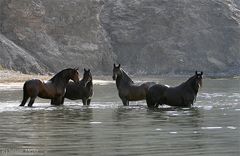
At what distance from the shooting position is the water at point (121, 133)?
11.3m

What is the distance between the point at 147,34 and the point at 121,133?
118 m

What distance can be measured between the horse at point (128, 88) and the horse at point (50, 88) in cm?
181

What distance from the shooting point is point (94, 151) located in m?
11.1

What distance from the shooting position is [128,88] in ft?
86.2

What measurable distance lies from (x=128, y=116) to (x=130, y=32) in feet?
370

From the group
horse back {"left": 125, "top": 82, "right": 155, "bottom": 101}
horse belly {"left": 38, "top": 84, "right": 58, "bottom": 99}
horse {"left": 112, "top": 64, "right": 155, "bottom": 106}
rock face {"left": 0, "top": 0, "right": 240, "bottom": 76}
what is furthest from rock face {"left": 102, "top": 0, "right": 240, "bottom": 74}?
horse belly {"left": 38, "top": 84, "right": 58, "bottom": 99}

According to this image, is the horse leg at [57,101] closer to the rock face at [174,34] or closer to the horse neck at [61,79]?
the horse neck at [61,79]

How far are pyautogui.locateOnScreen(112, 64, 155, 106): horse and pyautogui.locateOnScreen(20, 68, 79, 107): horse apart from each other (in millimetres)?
1812

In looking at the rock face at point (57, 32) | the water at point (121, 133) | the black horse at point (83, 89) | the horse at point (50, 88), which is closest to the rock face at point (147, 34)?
the rock face at point (57, 32)

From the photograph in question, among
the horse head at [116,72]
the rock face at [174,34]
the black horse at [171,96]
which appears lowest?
→ the rock face at [174,34]

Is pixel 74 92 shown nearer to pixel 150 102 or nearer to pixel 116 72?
pixel 116 72

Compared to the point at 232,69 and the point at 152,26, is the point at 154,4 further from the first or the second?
the point at 232,69

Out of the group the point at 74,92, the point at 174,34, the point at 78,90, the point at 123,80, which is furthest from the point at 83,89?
the point at 174,34

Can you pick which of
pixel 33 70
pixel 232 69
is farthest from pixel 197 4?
pixel 33 70
